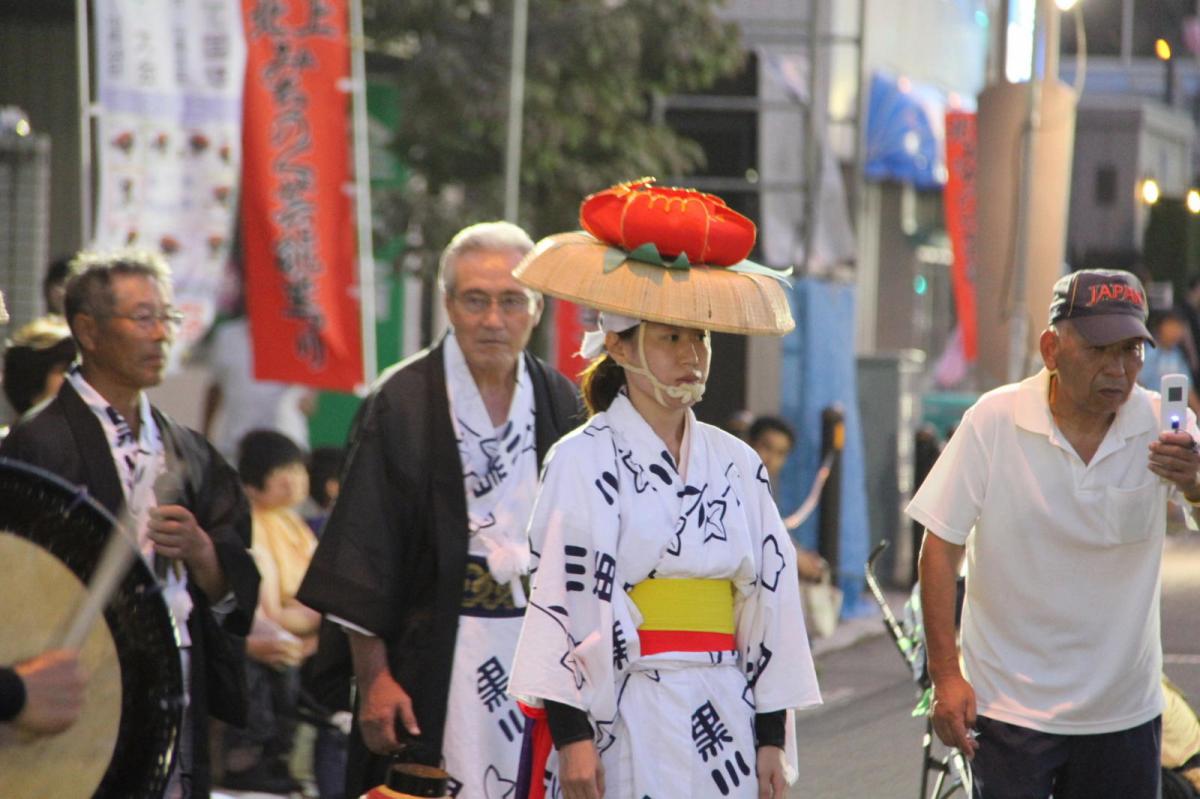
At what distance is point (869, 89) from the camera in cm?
Answer: 2022

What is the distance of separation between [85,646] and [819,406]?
8852 millimetres

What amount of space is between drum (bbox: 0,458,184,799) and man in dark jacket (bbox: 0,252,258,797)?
2.05ft

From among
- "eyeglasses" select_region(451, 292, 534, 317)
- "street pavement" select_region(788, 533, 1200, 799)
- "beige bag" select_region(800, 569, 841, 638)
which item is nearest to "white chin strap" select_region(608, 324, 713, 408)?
"eyeglasses" select_region(451, 292, 534, 317)

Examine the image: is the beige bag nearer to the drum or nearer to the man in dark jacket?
the man in dark jacket

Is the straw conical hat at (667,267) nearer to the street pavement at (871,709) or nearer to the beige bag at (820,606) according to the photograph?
the street pavement at (871,709)

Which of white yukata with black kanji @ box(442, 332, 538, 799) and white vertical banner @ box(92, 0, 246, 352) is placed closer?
white yukata with black kanji @ box(442, 332, 538, 799)

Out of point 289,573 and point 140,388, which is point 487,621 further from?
point 289,573

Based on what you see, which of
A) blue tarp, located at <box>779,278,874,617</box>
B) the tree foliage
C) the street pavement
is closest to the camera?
the street pavement

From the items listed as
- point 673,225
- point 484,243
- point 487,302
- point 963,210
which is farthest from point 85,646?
point 963,210

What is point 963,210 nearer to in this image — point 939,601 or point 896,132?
point 896,132

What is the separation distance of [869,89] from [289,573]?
1412 cm

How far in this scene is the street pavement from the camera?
759 cm

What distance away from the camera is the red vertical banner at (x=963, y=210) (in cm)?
1573

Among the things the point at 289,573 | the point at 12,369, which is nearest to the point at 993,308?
the point at 289,573
